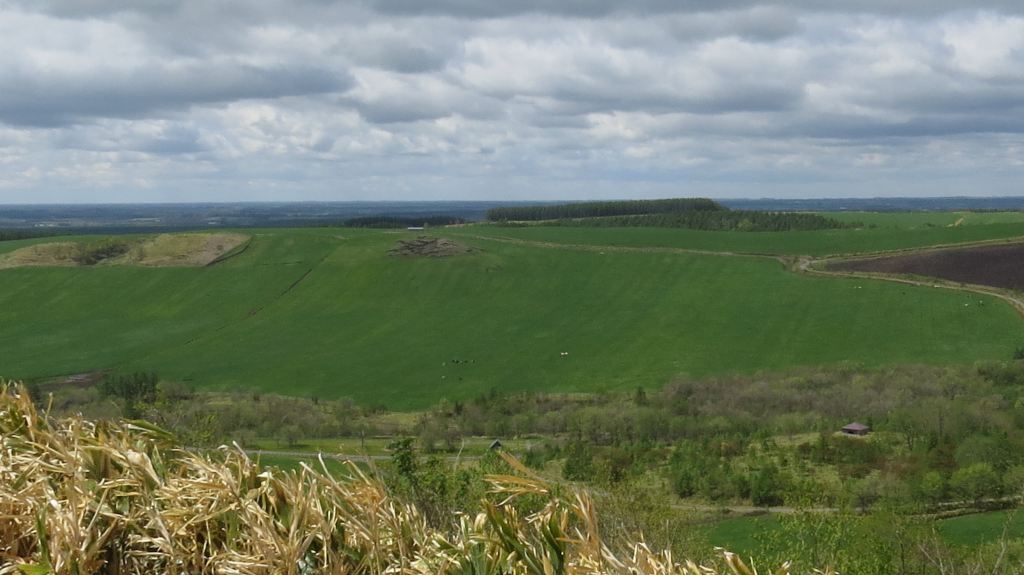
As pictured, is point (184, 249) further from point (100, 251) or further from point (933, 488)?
point (933, 488)

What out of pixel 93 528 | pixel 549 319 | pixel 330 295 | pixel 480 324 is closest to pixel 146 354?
pixel 330 295

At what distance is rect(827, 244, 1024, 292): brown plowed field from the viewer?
85438 millimetres

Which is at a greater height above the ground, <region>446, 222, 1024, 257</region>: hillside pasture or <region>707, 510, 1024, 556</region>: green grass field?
<region>446, 222, 1024, 257</region>: hillside pasture

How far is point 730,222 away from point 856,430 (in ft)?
347

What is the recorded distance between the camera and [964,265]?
90.8m

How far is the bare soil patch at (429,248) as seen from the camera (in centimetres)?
10944

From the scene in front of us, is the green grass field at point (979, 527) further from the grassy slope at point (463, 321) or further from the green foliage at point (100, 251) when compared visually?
the green foliage at point (100, 251)

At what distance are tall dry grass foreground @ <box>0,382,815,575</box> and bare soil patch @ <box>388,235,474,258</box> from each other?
104m

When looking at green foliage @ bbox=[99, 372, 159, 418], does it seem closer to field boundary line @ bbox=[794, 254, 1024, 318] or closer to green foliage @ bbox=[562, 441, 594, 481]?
green foliage @ bbox=[562, 441, 594, 481]

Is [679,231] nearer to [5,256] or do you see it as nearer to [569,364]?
[569,364]

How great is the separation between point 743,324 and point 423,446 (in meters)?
43.4

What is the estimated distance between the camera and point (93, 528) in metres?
4.35

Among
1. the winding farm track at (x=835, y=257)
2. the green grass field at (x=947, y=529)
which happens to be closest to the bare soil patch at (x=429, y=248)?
the winding farm track at (x=835, y=257)

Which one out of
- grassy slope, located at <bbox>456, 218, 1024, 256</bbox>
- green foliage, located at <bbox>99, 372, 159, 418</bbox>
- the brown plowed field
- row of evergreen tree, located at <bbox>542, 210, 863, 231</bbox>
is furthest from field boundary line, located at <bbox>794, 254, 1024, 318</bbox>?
green foliage, located at <bbox>99, 372, 159, 418</bbox>
